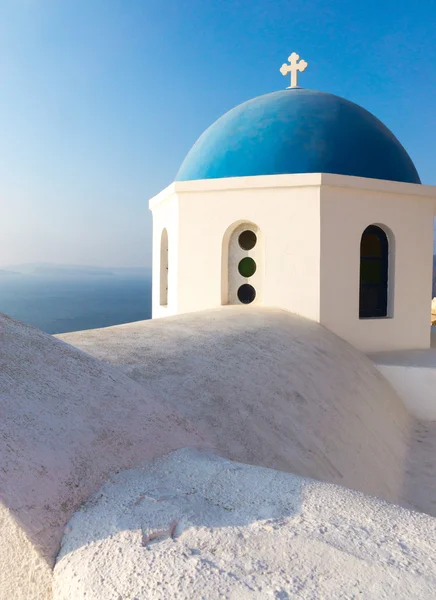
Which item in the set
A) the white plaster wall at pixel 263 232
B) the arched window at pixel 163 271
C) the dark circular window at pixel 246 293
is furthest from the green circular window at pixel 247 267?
the arched window at pixel 163 271

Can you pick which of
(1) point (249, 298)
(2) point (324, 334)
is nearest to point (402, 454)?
(2) point (324, 334)

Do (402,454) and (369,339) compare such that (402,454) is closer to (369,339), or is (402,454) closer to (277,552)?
(369,339)

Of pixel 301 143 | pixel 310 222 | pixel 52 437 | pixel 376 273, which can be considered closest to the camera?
pixel 52 437

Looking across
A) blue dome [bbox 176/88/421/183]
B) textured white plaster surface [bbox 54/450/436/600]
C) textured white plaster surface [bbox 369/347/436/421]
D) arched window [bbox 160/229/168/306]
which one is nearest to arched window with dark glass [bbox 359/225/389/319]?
blue dome [bbox 176/88/421/183]

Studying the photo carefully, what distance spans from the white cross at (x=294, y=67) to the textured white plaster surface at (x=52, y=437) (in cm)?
693

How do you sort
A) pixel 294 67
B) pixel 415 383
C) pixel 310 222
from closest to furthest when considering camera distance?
pixel 415 383
pixel 310 222
pixel 294 67

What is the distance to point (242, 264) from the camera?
254 inches

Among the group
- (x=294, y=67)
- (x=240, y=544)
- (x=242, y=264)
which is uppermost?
(x=294, y=67)

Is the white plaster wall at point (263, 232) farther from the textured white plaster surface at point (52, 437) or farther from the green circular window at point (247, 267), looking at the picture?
the textured white plaster surface at point (52, 437)

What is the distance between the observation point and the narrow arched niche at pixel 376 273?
660cm

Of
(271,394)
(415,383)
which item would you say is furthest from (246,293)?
(271,394)

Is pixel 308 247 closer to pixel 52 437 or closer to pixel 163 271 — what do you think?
pixel 163 271

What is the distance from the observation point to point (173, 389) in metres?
2.60

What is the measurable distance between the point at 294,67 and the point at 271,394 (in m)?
6.37
